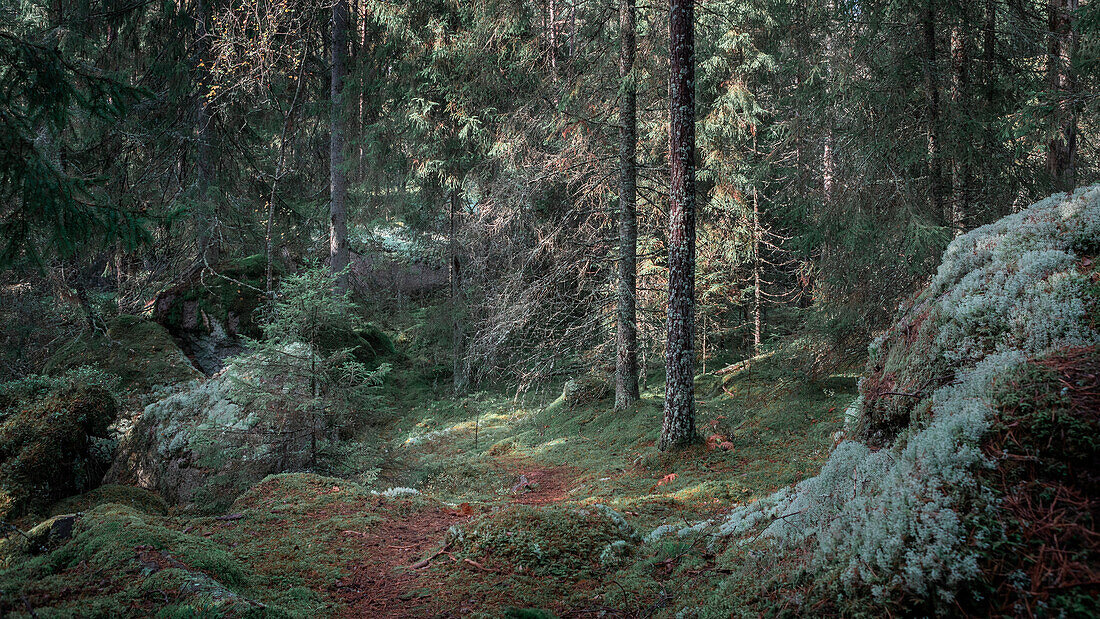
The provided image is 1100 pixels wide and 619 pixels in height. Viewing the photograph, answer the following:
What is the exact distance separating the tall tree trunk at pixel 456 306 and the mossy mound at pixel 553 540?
36.0 ft

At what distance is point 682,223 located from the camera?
805cm

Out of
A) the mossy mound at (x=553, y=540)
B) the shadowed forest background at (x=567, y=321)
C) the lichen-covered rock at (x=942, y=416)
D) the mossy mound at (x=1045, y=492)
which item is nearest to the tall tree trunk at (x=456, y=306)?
the shadowed forest background at (x=567, y=321)

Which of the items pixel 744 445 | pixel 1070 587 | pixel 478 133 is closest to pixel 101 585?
pixel 1070 587

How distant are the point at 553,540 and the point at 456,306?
→ 11.6 m

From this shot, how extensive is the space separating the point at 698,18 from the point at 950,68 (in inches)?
210

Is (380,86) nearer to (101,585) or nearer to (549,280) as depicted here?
(549,280)

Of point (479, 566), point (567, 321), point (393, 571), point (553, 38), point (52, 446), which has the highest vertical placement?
point (553, 38)

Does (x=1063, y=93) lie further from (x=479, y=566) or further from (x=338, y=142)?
(x=338, y=142)

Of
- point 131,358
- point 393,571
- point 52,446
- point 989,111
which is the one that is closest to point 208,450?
point 52,446

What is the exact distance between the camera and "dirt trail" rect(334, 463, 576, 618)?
144 inches

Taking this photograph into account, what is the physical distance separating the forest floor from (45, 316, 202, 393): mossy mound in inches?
204

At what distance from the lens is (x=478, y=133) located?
13.8 metres

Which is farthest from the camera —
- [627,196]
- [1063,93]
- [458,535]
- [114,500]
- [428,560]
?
[627,196]

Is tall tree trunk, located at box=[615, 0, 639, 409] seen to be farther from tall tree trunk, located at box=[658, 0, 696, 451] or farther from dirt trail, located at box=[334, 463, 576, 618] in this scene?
dirt trail, located at box=[334, 463, 576, 618]
